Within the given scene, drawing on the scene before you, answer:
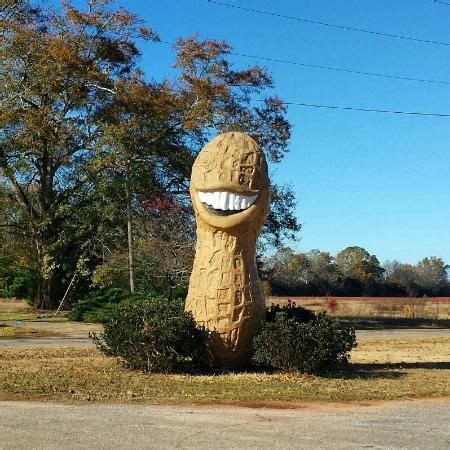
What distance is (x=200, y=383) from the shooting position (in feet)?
38.9

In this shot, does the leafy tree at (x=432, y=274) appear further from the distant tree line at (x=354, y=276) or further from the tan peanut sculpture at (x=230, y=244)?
the tan peanut sculpture at (x=230, y=244)

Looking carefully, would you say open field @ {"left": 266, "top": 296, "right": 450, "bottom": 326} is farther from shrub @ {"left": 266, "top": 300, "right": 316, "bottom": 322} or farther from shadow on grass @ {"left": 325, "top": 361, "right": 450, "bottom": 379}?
shrub @ {"left": 266, "top": 300, "right": 316, "bottom": 322}

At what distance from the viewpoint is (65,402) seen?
10023 millimetres

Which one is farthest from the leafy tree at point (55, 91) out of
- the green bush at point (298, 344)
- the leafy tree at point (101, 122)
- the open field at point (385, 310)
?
the green bush at point (298, 344)

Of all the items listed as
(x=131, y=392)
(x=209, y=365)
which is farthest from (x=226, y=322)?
(x=131, y=392)

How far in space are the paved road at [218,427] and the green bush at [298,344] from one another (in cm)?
219

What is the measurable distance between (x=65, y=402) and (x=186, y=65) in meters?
22.4

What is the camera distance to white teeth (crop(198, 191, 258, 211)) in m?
12.9

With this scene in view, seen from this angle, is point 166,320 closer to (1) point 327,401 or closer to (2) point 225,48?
(1) point 327,401

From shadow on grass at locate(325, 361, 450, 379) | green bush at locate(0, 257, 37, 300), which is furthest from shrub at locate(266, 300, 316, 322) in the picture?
green bush at locate(0, 257, 37, 300)

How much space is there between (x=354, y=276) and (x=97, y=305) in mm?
55409

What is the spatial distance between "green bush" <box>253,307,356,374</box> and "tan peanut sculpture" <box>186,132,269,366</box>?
1.40 feet

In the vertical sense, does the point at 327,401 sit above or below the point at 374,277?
below

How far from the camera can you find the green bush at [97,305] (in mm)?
29281
